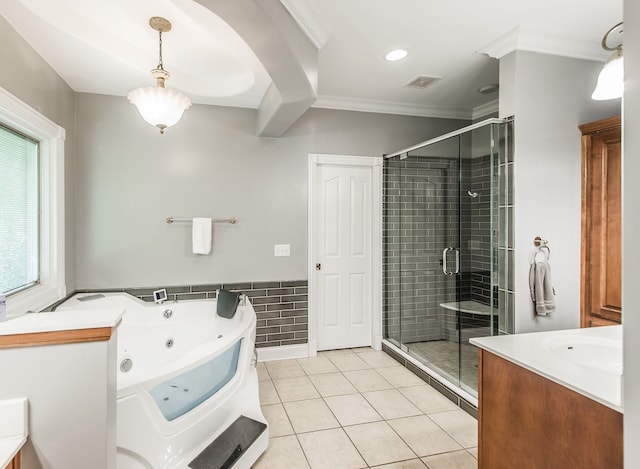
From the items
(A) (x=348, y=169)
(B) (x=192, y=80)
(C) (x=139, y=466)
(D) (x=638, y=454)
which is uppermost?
(B) (x=192, y=80)

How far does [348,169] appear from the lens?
3961 mm

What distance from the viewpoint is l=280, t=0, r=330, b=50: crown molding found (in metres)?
2.01

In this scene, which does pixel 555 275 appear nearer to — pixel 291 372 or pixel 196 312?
pixel 291 372

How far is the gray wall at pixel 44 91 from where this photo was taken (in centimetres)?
210

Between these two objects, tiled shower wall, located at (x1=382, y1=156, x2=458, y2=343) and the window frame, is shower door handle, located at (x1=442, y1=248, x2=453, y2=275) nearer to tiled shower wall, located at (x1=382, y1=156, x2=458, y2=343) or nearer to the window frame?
tiled shower wall, located at (x1=382, y1=156, x2=458, y2=343)

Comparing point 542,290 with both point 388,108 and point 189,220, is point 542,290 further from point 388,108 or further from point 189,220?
point 189,220

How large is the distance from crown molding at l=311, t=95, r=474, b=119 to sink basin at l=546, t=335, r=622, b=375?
289 cm

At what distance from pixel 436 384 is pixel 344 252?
1.56 metres

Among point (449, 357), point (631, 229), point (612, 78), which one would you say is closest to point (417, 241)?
point (449, 357)

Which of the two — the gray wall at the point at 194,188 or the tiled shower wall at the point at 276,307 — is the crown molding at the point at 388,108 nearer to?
the gray wall at the point at 194,188

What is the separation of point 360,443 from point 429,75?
2.86m

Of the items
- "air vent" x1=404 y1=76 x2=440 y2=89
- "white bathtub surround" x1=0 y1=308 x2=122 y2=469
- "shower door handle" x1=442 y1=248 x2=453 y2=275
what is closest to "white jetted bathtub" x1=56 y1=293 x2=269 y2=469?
"white bathtub surround" x1=0 y1=308 x2=122 y2=469

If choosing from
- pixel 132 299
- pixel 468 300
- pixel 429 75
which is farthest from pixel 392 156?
pixel 132 299

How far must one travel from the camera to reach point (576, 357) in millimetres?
1597
